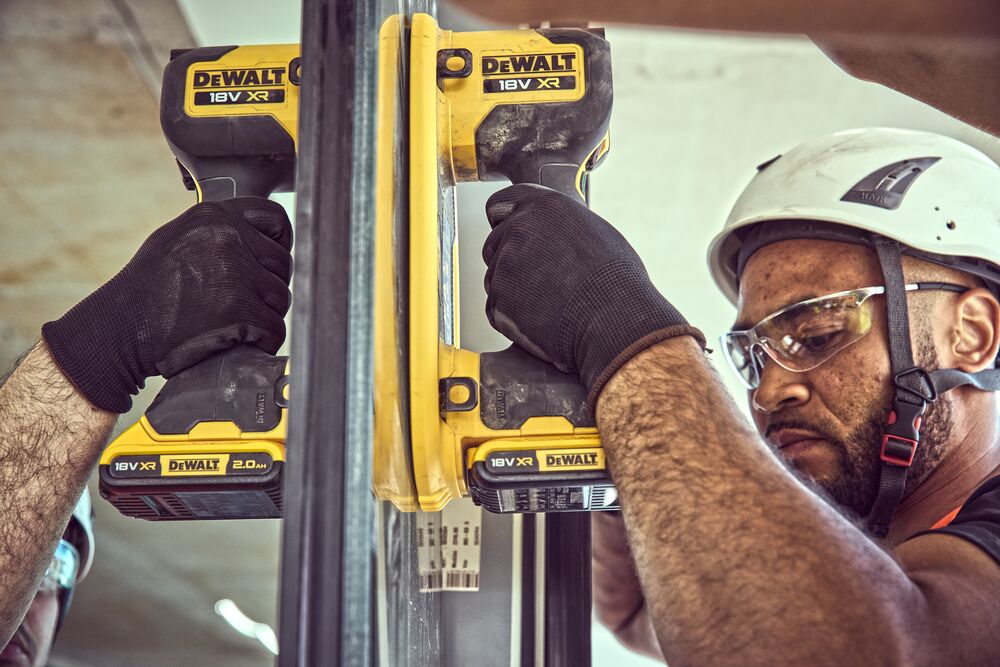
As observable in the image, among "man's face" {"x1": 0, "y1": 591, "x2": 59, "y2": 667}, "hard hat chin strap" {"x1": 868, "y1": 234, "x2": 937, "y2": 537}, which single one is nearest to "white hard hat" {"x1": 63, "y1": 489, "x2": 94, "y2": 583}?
"man's face" {"x1": 0, "y1": 591, "x2": 59, "y2": 667}

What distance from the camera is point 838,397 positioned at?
1782 millimetres

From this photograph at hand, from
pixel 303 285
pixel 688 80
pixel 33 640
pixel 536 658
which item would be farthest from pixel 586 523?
pixel 688 80

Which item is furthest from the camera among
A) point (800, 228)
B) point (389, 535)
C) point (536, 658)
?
point (800, 228)

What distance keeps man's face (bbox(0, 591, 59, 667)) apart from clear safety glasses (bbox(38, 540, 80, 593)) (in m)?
0.03

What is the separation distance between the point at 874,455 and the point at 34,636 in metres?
2.24

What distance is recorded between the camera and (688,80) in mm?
3314

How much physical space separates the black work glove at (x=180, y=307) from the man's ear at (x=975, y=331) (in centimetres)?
132

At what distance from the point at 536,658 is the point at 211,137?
113 centimetres

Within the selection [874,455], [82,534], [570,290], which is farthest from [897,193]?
[82,534]

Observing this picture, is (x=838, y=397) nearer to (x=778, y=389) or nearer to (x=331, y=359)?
(x=778, y=389)

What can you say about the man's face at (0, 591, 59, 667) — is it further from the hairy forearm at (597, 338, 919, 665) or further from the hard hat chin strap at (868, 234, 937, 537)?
the hard hat chin strap at (868, 234, 937, 537)

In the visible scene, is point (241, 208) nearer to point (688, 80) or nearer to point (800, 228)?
point (800, 228)

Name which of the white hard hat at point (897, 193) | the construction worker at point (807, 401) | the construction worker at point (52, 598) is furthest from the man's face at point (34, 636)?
the white hard hat at point (897, 193)

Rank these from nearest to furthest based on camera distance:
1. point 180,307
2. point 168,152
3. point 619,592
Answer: point 180,307, point 619,592, point 168,152
